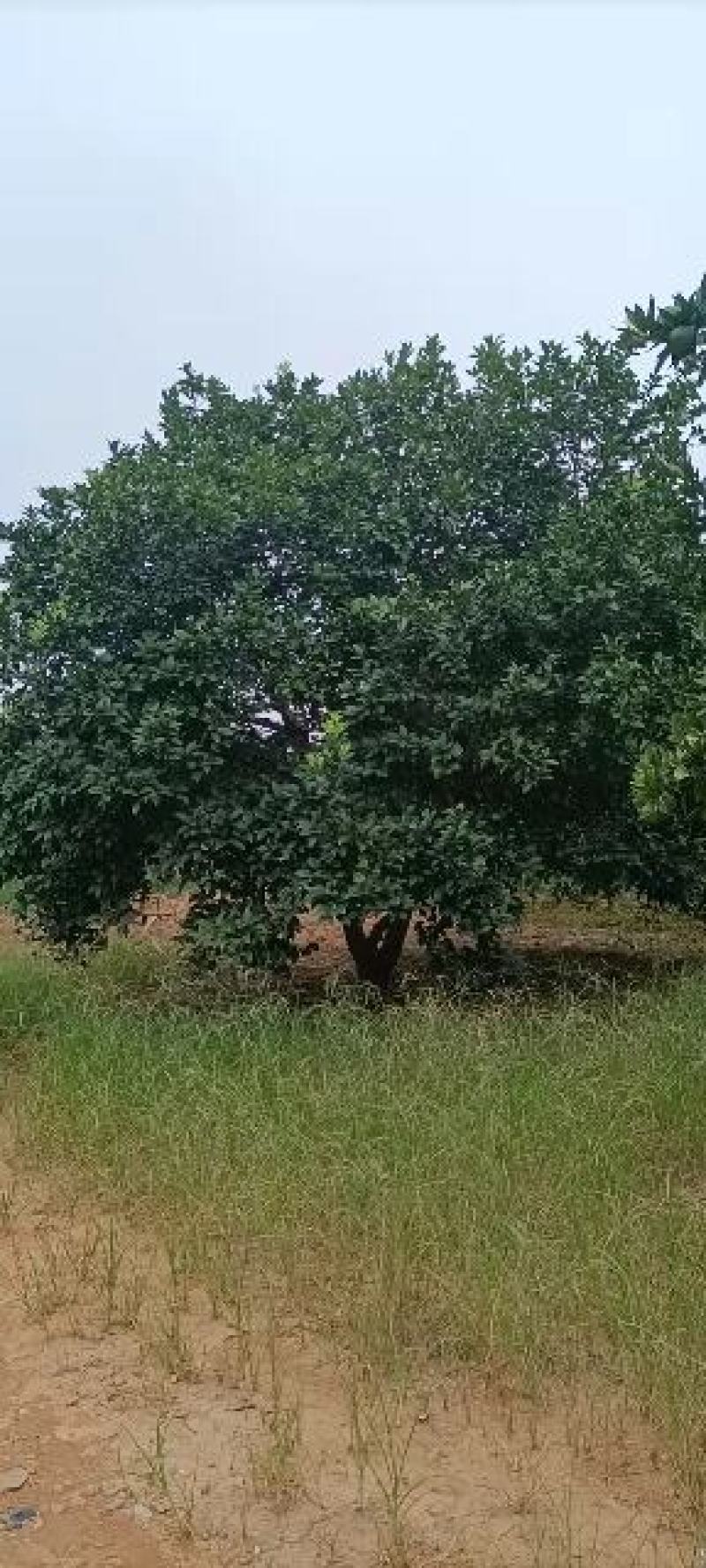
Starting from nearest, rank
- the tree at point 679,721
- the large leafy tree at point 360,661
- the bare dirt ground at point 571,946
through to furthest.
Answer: the tree at point 679,721, the large leafy tree at point 360,661, the bare dirt ground at point 571,946

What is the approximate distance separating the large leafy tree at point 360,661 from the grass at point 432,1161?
739 mm

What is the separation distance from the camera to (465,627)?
247 inches

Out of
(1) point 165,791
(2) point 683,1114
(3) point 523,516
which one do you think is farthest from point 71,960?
(2) point 683,1114

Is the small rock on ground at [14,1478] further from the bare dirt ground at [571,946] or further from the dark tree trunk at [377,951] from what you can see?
the dark tree trunk at [377,951]

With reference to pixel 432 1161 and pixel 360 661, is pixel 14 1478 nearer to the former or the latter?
pixel 432 1161

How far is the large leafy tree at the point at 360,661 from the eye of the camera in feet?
20.2

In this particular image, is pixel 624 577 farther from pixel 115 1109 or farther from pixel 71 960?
pixel 71 960

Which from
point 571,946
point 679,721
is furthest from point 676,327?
point 571,946

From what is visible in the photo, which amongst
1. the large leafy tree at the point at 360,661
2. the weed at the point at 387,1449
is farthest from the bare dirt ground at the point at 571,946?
the weed at the point at 387,1449

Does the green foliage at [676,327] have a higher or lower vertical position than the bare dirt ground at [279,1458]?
higher

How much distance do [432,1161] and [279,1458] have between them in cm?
139

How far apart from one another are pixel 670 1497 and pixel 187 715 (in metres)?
4.14

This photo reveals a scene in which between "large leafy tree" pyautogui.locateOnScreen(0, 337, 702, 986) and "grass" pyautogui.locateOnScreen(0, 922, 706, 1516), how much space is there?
2.42 ft

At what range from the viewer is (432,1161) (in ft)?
14.1
